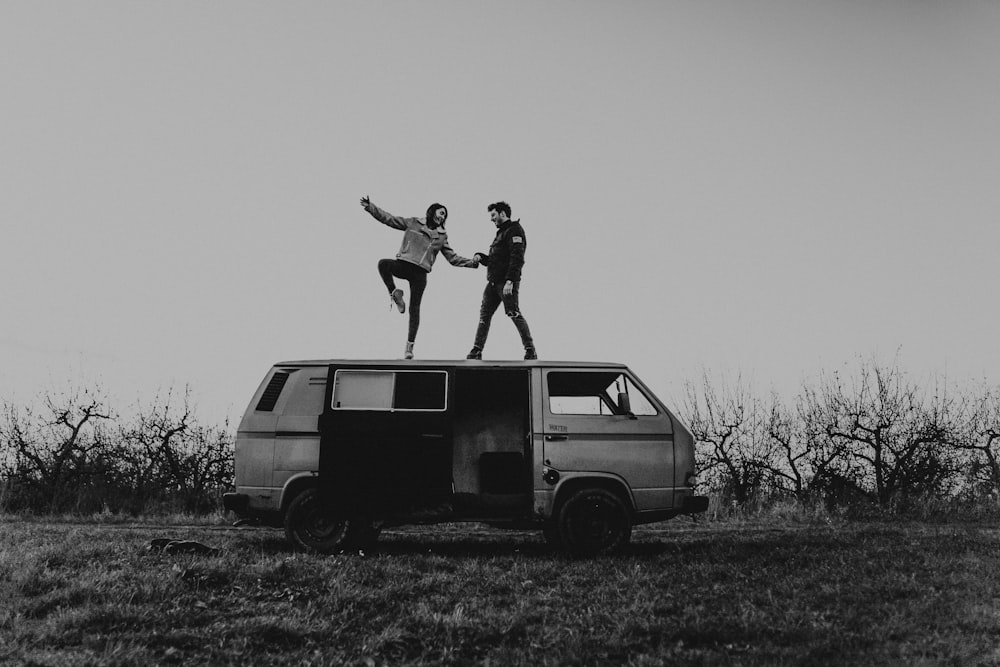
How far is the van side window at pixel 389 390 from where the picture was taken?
30.9ft

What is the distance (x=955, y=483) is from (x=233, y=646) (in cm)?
1971

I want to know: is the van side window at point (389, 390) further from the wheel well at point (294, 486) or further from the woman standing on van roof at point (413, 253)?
the woman standing on van roof at point (413, 253)

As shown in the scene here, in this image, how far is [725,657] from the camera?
5812 mm

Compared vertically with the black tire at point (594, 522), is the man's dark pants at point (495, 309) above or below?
above

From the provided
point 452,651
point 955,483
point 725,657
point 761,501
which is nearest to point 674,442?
point 725,657

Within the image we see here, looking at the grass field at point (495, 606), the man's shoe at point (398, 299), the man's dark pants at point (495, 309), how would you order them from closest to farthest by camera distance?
the grass field at point (495, 606)
the man's dark pants at point (495, 309)
the man's shoe at point (398, 299)

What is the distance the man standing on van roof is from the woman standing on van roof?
846 mm

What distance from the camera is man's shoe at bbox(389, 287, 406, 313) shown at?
11625mm

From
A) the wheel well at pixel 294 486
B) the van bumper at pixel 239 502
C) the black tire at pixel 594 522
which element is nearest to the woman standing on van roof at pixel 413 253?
the wheel well at pixel 294 486

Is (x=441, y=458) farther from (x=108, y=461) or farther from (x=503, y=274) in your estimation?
(x=108, y=461)

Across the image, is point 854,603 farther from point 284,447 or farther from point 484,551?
point 284,447

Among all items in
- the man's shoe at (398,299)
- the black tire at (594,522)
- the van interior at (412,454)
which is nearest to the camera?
the van interior at (412,454)

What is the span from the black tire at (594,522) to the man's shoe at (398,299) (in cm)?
388

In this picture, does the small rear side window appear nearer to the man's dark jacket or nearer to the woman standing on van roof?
the woman standing on van roof
